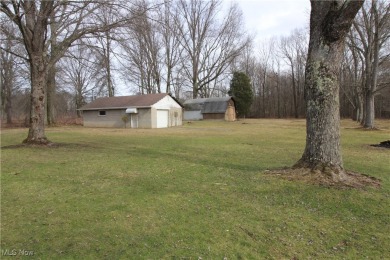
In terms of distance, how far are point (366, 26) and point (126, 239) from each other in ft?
88.7

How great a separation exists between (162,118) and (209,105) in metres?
18.9

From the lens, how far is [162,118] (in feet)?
100

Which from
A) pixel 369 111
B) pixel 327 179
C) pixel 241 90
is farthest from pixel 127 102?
pixel 327 179

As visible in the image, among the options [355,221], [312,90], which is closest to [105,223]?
[355,221]

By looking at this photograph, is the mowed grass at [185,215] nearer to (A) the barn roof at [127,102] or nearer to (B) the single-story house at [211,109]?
(A) the barn roof at [127,102]

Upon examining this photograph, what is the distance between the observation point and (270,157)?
31.8 feet

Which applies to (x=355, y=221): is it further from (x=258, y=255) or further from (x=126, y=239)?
(x=126, y=239)

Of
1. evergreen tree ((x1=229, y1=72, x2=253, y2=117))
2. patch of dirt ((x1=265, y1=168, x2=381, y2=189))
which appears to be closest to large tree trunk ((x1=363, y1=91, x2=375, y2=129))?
patch of dirt ((x1=265, y1=168, x2=381, y2=189))

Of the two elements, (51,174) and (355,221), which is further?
(51,174)

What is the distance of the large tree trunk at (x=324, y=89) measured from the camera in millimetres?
5945

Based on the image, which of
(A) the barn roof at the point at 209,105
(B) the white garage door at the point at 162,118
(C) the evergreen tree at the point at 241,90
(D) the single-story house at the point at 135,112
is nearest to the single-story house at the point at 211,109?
(A) the barn roof at the point at 209,105

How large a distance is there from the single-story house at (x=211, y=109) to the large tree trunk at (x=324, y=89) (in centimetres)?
4038

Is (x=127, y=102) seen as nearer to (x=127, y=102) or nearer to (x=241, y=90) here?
(x=127, y=102)

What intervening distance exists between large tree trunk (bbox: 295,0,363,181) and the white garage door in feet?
79.6
